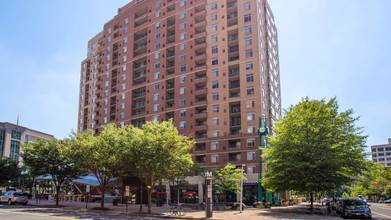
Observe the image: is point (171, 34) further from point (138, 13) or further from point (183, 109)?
point (183, 109)

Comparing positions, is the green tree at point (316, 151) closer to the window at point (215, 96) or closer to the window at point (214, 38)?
the window at point (215, 96)

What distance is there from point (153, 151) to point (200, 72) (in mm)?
42191

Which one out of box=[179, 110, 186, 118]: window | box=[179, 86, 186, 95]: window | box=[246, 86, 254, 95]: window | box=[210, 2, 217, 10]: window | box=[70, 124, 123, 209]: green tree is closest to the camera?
box=[70, 124, 123, 209]: green tree

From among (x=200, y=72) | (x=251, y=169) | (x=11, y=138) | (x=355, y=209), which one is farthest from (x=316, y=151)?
(x=11, y=138)

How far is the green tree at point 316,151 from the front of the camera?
3059 centimetres

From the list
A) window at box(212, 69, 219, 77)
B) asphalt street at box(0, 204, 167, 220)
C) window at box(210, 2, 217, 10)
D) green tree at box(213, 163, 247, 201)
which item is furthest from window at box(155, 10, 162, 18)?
asphalt street at box(0, 204, 167, 220)

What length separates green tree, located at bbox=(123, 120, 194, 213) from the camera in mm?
30669

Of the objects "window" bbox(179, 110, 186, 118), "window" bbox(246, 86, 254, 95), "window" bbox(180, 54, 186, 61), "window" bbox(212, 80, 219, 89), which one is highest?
"window" bbox(180, 54, 186, 61)

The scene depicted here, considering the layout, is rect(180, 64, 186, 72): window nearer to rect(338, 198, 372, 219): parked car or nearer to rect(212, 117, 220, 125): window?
rect(212, 117, 220, 125): window

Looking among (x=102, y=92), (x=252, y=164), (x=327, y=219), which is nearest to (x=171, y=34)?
(x=102, y=92)

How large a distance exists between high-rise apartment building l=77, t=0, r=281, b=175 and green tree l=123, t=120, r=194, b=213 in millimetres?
28440

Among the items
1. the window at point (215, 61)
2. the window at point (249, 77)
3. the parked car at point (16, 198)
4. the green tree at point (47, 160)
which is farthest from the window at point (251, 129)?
the parked car at point (16, 198)

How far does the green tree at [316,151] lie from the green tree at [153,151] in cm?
1059

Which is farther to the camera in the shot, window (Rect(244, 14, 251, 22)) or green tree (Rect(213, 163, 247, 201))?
window (Rect(244, 14, 251, 22))
